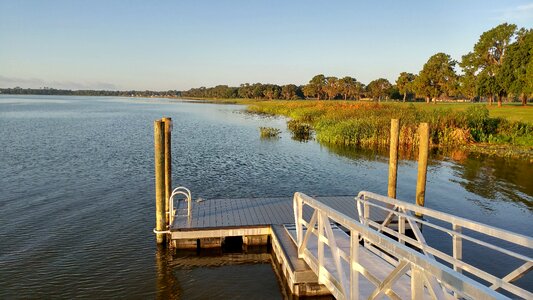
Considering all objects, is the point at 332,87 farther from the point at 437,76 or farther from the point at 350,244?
the point at 350,244

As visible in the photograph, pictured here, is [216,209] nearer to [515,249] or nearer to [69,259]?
[69,259]

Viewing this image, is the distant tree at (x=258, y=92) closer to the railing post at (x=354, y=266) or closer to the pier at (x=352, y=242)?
the pier at (x=352, y=242)

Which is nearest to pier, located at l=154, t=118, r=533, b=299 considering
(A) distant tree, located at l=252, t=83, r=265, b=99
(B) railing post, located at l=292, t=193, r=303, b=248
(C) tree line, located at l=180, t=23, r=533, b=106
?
(B) railing post, located at l=292, t=193, r=303, b=248

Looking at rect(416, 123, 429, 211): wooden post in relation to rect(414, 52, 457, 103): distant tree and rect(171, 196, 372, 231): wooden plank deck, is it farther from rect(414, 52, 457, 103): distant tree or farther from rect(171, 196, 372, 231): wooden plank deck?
rect(414, 52, 457, 103): distant tree

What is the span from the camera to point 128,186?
61.1ft

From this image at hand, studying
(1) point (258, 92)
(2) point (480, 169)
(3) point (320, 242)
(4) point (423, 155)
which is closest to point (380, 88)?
(1) point (258, 92)

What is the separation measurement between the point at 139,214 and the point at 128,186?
4.28 meters

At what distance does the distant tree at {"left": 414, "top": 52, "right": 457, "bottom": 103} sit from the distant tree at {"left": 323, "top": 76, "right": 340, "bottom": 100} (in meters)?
61.1

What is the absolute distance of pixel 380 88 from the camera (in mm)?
134750

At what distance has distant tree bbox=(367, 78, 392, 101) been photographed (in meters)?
134

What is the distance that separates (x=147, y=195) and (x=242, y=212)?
6229mm

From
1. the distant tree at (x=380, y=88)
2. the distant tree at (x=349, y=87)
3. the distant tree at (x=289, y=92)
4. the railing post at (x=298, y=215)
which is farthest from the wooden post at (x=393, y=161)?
the distant tree at (x=289, y=92)

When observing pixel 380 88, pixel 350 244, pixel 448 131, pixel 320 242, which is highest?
pixel 380 88

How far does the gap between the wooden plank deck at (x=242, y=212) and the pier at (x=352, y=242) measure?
32 mm
